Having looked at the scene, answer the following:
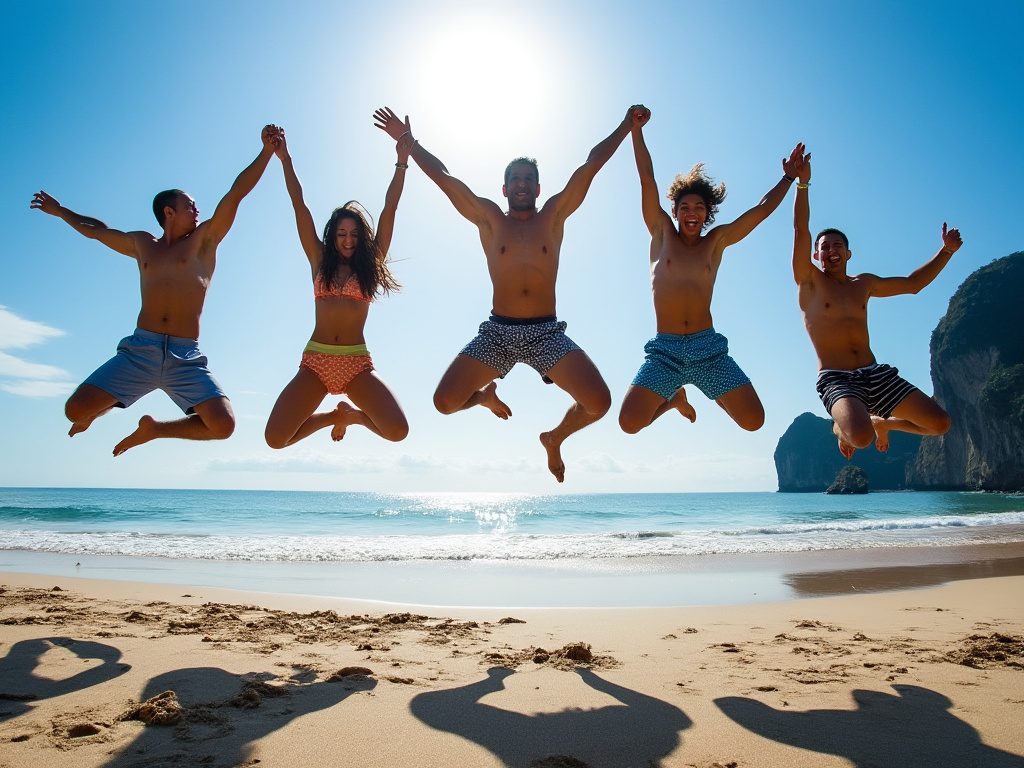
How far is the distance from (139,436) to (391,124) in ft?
11.0

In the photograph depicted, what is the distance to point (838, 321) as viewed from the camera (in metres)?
5.80

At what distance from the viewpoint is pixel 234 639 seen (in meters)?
4.67

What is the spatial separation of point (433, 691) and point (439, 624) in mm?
1851

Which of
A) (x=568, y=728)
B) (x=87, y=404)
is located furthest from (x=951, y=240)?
(x=87, y=404)

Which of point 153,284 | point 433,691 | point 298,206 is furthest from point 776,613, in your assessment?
point 153,284

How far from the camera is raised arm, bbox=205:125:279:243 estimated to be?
5523 mm

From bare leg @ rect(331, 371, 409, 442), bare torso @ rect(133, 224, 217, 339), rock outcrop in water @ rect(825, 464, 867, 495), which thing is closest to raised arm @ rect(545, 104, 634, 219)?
bare leg @ rect(331, 371, 409, 442)

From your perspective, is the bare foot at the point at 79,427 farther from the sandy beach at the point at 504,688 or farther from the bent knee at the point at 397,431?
the bent knee at the point at 397,431

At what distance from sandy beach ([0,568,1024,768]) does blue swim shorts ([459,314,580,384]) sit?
6.92ft

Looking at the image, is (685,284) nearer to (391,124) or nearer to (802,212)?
(802,212)

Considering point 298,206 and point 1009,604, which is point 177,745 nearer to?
point 298,206

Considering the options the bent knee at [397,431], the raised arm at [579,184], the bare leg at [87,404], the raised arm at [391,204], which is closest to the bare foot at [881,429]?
the raised arm at [579,184]

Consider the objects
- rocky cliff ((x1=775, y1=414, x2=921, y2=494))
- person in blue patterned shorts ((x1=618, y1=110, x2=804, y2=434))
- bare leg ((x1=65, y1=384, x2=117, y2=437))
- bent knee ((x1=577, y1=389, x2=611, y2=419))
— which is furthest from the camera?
rocky cliff ((x1=775, y1=414, x2=921, y2=494))

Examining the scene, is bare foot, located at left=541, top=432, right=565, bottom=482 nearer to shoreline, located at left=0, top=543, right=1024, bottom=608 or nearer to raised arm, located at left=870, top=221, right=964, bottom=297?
shoreline, located at left=0, top=543, right=1024, bottom=608
